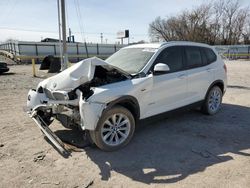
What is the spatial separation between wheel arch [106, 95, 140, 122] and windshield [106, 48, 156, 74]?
0.62 metres

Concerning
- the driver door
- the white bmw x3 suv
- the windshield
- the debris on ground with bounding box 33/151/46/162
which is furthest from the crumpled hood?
the debris on ground with bounding box 33/151/46/162

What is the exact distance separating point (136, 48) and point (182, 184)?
3.23 metres

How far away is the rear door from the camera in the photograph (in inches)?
224

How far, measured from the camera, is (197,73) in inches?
229

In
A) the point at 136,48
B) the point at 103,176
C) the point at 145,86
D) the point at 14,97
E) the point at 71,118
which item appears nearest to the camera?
the point at 103,176

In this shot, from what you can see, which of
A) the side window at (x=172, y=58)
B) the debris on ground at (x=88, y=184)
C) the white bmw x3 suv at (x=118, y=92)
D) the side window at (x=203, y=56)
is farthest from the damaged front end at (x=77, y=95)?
the side window at (x=203, y=56)

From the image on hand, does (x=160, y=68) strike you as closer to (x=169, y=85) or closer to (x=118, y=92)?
(x=169, y=85)

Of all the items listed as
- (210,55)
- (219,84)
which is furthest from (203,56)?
(219,84)

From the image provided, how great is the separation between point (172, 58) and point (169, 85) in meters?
0.63

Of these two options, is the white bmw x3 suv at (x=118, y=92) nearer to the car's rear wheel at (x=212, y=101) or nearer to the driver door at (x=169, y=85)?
the driver door at (x=169, y=85)

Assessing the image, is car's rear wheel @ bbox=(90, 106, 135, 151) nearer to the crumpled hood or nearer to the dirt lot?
the dirt lot

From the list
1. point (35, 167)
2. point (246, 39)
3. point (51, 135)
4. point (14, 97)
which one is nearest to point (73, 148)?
point (51, 135)

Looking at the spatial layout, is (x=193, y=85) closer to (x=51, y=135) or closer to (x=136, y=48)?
(x=136, y=48)

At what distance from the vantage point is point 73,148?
4.43m
